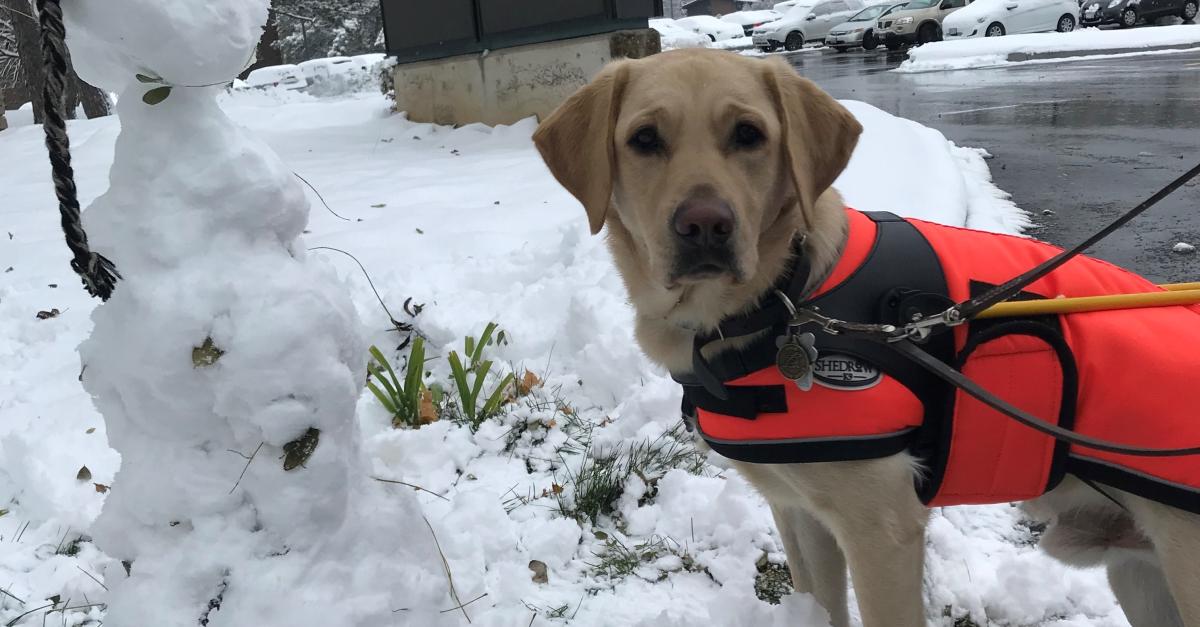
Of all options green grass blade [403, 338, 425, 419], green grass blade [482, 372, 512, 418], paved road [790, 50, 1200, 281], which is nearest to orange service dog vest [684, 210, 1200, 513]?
green grass blade [482, 372, 512, 418]

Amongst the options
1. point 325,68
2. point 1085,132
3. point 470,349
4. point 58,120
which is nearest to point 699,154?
point 58,120

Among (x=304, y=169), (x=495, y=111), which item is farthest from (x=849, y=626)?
(x=495, y=111)

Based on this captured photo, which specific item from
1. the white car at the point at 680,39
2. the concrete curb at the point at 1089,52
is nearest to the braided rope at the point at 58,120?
the white car at the point at 680,39

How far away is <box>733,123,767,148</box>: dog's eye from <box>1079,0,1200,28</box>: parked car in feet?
94.8

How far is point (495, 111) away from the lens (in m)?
9.57

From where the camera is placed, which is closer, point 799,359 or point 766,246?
point 799,359

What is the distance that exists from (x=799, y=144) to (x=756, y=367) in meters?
0.62

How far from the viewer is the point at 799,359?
1.66m

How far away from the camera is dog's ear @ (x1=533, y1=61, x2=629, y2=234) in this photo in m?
2.07

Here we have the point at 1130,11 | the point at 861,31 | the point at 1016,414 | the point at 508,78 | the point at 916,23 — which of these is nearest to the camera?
the point at 1016,414

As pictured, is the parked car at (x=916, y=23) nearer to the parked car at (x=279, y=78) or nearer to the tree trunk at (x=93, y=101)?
the parked car at (x=279, y=78)

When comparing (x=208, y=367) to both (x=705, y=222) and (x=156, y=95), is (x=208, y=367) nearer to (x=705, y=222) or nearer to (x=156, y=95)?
(x=156, y=95)

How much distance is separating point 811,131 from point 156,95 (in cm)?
152

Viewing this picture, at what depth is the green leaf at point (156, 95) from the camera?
1.46 meters
